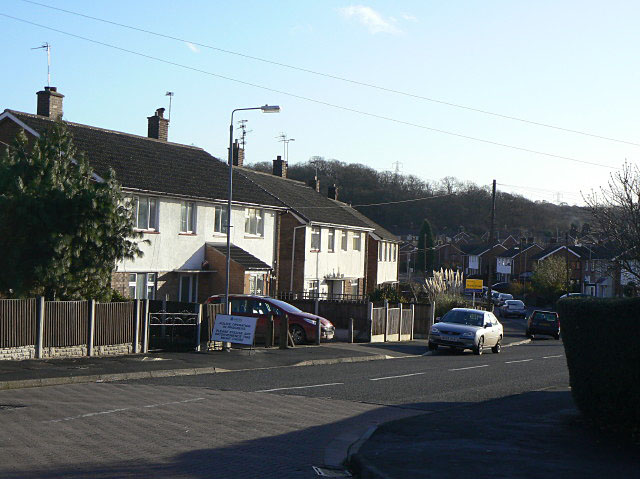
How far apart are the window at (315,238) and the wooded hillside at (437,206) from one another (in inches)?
1728

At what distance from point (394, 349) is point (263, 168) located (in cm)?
6596

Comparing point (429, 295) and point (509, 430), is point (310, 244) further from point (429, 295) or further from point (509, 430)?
point (509, 430)

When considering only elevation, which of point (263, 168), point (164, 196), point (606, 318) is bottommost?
point (606, 318)

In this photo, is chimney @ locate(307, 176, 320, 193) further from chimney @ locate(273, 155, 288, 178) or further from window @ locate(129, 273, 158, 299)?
window @ locate(129, 273, 158, 299)

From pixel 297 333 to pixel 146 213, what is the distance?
8.37 metres

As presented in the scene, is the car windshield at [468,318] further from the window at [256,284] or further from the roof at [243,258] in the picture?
the window at [256,284]

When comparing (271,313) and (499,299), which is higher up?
(271,313)

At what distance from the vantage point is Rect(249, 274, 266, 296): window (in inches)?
1474

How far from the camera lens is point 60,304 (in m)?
20.5

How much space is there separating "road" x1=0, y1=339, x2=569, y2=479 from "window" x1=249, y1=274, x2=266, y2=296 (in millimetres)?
15931

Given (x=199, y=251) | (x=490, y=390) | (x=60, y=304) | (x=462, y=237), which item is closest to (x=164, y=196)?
(x=199, y=251)

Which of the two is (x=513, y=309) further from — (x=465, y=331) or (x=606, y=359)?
(x=606, y=359)

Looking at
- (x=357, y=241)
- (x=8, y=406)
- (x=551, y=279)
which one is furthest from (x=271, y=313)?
(x=551, y=279)

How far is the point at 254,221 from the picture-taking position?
129 feet
